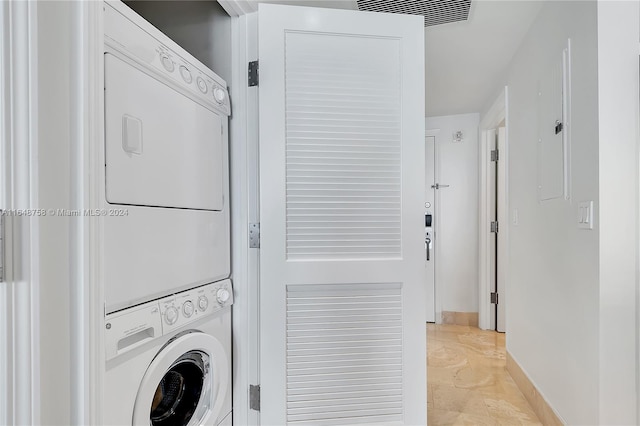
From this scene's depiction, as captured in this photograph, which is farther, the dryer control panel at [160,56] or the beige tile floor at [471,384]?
the beige tile floor at [471,384]

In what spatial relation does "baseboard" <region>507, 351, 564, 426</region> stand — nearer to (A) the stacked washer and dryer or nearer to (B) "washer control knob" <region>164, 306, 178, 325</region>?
(A) the stacked washer and dryer

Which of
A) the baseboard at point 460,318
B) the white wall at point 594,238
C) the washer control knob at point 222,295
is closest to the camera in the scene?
the white wall at point 594,238

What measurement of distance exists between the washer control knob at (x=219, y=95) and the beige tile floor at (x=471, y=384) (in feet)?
6.24

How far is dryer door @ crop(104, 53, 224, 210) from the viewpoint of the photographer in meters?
0.97

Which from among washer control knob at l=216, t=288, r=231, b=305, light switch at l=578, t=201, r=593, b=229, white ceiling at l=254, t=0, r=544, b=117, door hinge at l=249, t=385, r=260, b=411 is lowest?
door hinge at l=249, t=385, r=260, b=411

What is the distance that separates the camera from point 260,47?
1.50 metres

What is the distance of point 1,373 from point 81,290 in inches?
7.7

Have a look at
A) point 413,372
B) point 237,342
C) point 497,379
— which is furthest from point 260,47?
point 497,379

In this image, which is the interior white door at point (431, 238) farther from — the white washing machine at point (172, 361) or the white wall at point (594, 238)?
the white washing machine at point (172, 361)

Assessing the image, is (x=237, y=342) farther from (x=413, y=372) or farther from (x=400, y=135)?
(x=400, y=135)

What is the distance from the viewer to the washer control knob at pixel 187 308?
1248mm

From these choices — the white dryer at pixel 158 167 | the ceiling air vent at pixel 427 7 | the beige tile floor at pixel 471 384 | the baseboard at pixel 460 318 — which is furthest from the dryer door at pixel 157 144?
the baseboard at pixel 460 318

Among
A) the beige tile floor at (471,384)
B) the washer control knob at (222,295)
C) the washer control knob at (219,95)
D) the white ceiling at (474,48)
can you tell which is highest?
A: the white ceiling at (474,48)

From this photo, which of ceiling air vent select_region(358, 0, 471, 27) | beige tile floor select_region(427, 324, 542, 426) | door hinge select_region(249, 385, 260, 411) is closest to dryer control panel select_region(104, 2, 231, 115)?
ceiling air vent select_region(358, 0, 471, 27)
